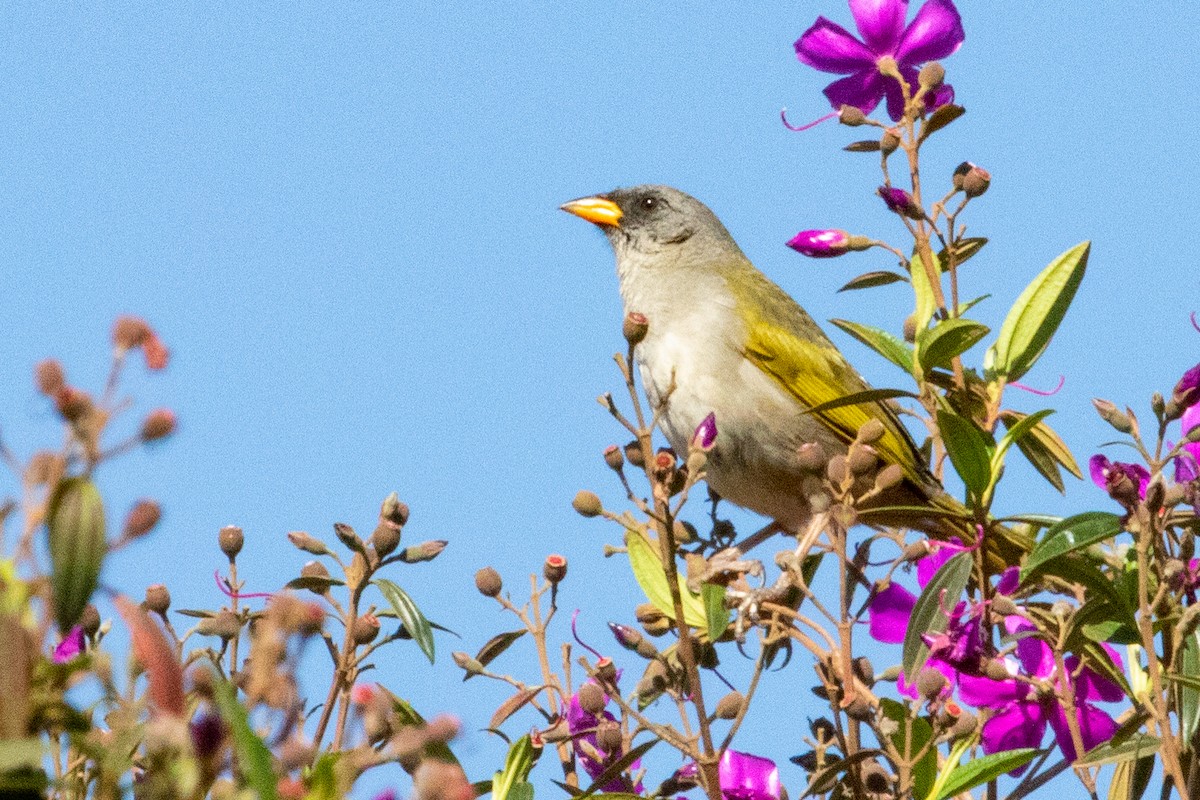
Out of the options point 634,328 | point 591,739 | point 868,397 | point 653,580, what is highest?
point 634,328

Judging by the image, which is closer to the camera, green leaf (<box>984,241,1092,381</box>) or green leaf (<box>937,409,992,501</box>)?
green leaf (<box>937,409,992,501</box>)

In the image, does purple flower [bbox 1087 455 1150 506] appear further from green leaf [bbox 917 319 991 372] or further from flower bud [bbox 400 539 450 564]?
flower bud [bbox 400 539 450 564]

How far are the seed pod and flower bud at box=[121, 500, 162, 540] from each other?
0.9 inches

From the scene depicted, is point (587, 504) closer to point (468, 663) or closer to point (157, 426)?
point (468, 663)

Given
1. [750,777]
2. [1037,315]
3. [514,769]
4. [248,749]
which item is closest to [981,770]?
[750,777]

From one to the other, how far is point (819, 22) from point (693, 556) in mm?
1546

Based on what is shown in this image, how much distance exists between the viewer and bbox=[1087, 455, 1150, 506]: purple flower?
7.97 feet

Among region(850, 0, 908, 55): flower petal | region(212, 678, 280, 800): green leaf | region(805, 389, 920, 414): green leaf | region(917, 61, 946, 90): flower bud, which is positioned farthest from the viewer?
region(850, 0, 908, 55): flower petal

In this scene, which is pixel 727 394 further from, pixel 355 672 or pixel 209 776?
pixel 209 776

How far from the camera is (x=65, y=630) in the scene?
1.07 metres

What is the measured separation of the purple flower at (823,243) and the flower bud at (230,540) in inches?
56.1

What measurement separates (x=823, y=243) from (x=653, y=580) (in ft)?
2.81

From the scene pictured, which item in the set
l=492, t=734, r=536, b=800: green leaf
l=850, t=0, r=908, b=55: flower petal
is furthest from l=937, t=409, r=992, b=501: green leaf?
l=850, t=0, r=908, b=55: flower petal

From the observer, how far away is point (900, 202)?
3.17 metres
